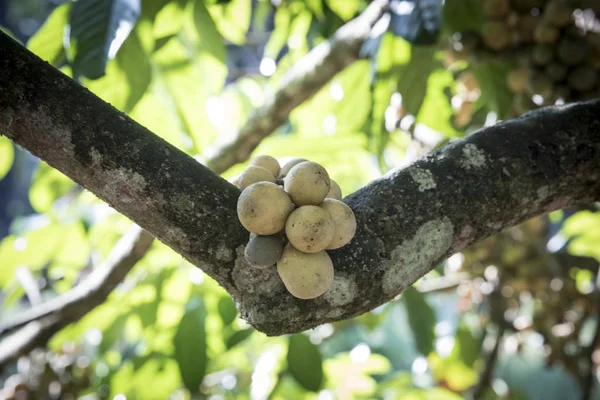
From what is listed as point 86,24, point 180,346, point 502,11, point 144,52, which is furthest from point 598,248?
point 86,24

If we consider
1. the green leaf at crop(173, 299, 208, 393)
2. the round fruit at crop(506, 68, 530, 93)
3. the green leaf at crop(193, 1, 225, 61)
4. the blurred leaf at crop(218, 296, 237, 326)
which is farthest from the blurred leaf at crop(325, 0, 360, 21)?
the green leaf at crop(173, 299, 208, 393)

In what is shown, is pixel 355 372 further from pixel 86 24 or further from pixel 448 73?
pixel 86 24

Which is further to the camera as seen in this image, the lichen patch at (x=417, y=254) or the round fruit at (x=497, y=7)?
the round fruit at (x=497, y=7)

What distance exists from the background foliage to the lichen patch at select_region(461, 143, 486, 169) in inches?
18.6

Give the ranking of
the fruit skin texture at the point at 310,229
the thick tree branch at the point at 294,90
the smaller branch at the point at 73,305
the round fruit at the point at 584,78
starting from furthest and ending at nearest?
the thick tree branch at the point at 294,90, the smaller branch at the point at 73,305, the round fruit at the point at 584,78, the fruit skin texture at the point at 310,229

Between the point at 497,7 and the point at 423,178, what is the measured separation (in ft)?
2.92

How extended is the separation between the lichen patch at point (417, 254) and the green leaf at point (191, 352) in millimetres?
990

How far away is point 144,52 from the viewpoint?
1728 millimetres

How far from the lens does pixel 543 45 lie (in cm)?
160

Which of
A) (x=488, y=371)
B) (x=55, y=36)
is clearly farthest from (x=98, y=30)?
(x=488, y=371)

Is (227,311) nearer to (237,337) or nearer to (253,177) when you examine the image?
(237,337)

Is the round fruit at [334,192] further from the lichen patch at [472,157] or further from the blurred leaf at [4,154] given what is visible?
the blurred leaf at [4,154]

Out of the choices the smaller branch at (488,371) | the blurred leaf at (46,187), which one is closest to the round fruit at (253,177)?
the blurred leaf at (46,187)

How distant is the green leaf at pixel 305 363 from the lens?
1806mm
